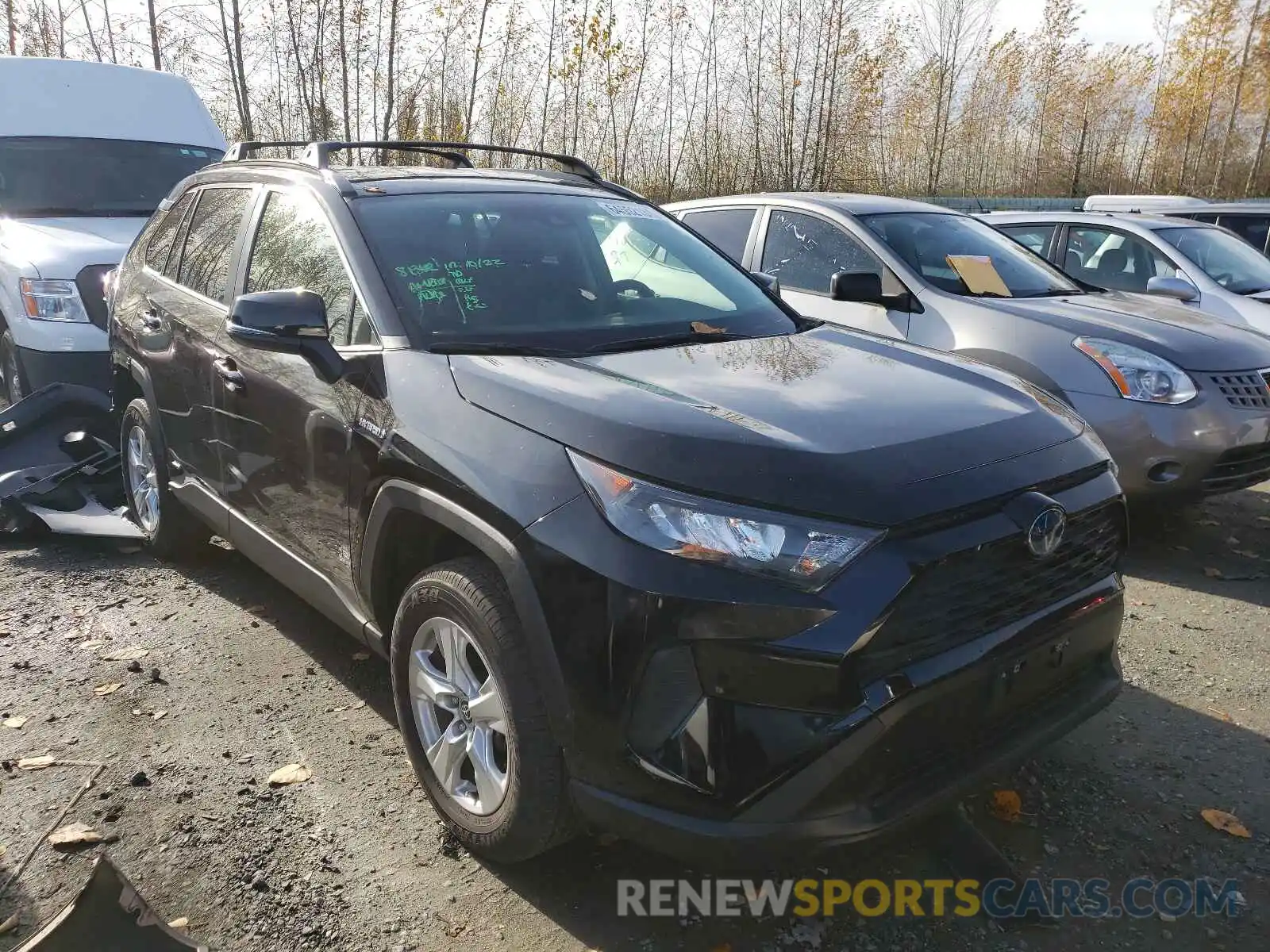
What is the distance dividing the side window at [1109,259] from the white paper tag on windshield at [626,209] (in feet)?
16.0

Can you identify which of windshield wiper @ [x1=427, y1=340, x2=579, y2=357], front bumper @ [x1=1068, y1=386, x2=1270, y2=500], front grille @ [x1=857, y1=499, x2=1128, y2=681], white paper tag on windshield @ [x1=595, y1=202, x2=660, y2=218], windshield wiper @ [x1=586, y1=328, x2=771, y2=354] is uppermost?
white paper tag on windshield @ [x1=595, y1=202, x2=660, y2=218]

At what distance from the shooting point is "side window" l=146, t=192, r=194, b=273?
4410mm

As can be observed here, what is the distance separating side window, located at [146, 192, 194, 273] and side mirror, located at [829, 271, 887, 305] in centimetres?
304

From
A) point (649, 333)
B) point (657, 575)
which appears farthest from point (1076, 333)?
point (657, 575)

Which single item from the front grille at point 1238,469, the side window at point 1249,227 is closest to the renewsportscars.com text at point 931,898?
the front grille at point 1238,469

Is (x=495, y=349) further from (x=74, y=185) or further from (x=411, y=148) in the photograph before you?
(x=74, y=185)

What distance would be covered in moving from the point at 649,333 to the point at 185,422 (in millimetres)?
2102

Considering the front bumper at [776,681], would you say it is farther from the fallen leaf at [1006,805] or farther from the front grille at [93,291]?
the front grille at [93,291]

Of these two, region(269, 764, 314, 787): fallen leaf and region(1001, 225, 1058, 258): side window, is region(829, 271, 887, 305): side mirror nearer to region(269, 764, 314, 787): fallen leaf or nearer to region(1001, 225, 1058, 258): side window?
region(269, 764, 314, 787): fallen leaf

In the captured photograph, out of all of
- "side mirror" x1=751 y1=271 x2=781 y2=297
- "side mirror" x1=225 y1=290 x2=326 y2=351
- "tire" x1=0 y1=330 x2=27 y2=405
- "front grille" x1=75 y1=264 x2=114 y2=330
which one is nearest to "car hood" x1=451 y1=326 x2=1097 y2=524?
"side mirror" x1=225 y1=290 x2=326 y2=351

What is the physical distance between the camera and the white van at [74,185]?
20.0ft

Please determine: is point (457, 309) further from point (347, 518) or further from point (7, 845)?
point (7, 845)

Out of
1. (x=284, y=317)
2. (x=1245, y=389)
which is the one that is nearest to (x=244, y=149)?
(x=284, y=317)

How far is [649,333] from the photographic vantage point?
9.89 ft
